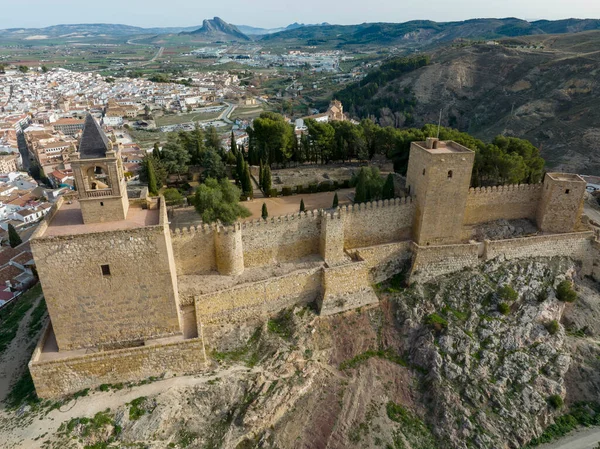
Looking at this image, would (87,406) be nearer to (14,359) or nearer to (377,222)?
(14,359)

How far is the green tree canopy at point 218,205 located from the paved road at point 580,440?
57.4ft

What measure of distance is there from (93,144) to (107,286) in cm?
508

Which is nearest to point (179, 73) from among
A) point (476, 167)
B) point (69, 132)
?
point (69, 132)

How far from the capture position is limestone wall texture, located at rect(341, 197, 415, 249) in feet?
72.6

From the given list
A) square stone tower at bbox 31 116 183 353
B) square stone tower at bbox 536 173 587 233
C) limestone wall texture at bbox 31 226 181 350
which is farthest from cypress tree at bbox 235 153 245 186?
square stone tower at bbox 536 173 587 233

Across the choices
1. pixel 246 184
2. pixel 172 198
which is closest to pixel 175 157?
pixel 172 198

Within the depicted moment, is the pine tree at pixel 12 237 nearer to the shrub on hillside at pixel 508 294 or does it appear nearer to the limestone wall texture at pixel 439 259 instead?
the limestone wall texture at pixel 439 259

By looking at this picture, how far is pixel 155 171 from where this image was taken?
32.4 m

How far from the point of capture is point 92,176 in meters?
16.2

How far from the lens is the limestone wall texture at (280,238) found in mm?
20844

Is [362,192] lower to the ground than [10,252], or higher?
higher

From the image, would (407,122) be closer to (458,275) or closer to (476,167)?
(476,167)

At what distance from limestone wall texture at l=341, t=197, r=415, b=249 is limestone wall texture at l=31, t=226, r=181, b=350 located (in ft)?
31.3

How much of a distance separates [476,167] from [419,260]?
8.83 metres
